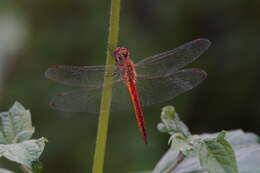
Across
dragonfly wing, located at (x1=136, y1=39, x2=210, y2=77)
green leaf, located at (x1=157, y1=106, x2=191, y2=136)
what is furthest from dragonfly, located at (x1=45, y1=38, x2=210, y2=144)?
green leaf, located at (x1=157, y1=106, x2=191, y2=136)

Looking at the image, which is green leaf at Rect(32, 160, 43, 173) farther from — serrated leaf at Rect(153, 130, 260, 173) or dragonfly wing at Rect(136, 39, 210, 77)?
dragonfly wing at Rect(136, 39, 210, 77)

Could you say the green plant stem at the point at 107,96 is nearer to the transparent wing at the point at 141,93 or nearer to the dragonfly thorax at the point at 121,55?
the dragonfly thorax at the point at 121,55

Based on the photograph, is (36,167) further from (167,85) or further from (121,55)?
(167,85)

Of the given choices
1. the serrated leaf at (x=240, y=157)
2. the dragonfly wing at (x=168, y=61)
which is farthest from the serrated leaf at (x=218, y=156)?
the dragonfly wing at (x=168, y=61)

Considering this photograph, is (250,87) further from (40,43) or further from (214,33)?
(40,43)

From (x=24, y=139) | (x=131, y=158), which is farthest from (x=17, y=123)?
(x=131, y=158)

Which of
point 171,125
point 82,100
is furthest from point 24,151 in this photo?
point 171,125
